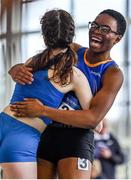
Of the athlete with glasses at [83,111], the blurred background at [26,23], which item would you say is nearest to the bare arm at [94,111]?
the athlete with glasses at [83,111]

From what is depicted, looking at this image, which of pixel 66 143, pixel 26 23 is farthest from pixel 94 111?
pixel 26 23

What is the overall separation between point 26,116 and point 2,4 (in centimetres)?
47

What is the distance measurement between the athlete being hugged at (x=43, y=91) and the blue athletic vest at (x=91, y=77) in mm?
15

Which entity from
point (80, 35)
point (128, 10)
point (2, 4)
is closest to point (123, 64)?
point (128, 10)

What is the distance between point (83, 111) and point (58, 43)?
7.1 inches

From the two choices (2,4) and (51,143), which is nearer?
(51,143)

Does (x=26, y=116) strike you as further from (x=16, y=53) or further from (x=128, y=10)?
(x=128, y=10)

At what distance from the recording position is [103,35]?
3.86ft

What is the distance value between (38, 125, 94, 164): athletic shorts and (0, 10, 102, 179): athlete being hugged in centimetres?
3

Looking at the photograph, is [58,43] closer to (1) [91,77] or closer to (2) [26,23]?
(1) [91,77]

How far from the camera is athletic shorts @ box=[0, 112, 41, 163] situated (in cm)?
114

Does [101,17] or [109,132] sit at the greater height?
[101,17]

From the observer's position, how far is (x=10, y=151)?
1.14m

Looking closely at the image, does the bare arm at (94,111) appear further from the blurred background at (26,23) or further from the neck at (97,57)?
the blurred background at (26,23)
